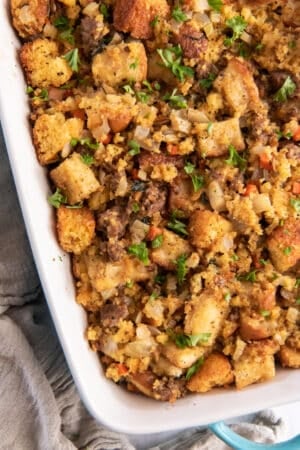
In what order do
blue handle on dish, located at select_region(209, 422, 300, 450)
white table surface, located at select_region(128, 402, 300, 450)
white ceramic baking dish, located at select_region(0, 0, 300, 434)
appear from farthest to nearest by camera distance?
white table surface, located at select_region(128, 402, 300, 450) < blue handle on dish, located at select_region(209, 422, 300, 450) < white ceramic baking dish, located at select_region(0, 0, 300, 434)

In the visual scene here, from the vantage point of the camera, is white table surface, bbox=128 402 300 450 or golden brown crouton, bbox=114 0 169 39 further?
white table surface, bbox=128 402 300 450

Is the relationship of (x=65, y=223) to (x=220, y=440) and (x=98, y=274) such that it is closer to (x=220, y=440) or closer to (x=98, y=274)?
(x=98, y=274)

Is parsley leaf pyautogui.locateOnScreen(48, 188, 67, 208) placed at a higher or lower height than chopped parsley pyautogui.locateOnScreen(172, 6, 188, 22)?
lower

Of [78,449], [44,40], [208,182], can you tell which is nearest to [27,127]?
[44,40]

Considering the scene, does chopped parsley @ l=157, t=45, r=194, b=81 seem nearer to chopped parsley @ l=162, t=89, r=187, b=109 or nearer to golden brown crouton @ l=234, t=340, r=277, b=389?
chopped parsley @ l=162, t=89, r=187, b=109

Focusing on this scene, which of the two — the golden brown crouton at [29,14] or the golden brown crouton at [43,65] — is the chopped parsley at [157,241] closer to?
the golden brown crouton at [43,65]

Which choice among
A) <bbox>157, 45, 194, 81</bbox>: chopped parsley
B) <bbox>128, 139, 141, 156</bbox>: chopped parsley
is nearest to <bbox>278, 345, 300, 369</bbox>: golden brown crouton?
<bbox>128, 139, 141, 156</bbox>: chopped parsley

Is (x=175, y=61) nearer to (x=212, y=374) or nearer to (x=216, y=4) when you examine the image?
(x=216, y=4)

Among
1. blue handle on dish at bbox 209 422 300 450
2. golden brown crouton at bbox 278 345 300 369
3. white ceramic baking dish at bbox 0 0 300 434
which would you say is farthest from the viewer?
blue handle on dish at bbox 209 422 300 450

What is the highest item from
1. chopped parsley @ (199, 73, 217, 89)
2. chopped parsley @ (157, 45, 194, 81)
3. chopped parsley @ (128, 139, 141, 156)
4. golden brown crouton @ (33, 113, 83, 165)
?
chopped parsley @ (157, 45, 194, 81)
